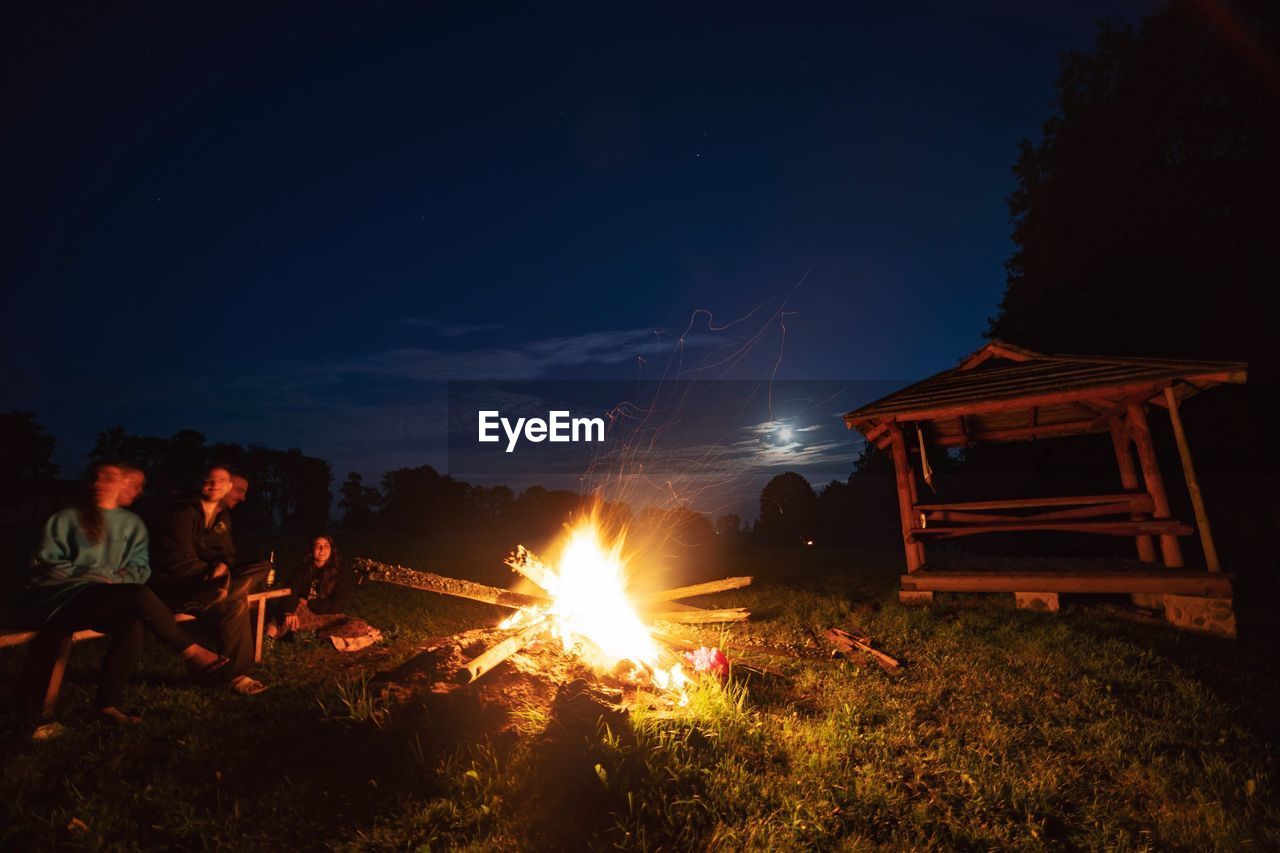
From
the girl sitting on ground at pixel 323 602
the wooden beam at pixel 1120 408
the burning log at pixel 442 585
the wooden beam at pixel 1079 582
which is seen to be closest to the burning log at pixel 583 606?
the burning log at pixel 442 585

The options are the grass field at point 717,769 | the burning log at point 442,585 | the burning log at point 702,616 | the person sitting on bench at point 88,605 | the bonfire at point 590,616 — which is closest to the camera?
the grass field at point 717,769

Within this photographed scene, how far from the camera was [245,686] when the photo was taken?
5.01 meters

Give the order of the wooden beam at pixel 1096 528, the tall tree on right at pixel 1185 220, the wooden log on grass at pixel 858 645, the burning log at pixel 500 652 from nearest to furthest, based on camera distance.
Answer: the burning log at pixel 500 652, the wooden log on grass at pixel 858 645, the wooden beam at pixel 1096 528, the tall tree on right at pixel 1185 220

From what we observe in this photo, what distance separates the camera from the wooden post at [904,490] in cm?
922

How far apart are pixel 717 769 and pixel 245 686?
4.37 m

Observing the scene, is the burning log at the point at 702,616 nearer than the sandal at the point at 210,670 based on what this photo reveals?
No

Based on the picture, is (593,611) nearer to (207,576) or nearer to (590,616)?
(590,616)

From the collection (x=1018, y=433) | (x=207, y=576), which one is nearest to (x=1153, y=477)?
(x=1018, y=433)

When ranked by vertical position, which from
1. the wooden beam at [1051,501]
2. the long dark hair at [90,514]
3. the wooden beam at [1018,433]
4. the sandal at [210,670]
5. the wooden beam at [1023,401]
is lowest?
the sandal at [210,670]

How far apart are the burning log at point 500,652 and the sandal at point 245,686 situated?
1966 mm

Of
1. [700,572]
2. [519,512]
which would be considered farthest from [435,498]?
[700,572]

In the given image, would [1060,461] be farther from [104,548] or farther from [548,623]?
[104,548]

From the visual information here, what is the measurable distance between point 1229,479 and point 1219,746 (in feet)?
37.8

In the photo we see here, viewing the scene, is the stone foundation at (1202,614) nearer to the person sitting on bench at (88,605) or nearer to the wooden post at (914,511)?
the wooden post at (914,511)
